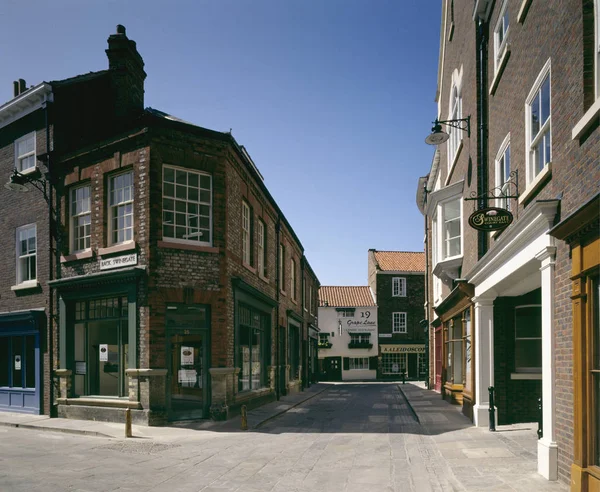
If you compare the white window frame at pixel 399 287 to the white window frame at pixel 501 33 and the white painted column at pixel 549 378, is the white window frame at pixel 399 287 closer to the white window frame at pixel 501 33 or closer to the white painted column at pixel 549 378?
the white window frame at pixel 501 33

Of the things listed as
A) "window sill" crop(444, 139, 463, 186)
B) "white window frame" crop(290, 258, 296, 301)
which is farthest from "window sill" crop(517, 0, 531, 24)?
"white window frame" crop(290, 258, 296, 301)

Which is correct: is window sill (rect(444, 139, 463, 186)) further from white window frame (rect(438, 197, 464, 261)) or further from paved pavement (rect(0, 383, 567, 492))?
paved pavement (rect(0, 383, 567, 492))

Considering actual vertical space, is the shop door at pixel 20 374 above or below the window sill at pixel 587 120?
below

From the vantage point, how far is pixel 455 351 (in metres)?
21.8

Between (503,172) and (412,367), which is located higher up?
(503,172)

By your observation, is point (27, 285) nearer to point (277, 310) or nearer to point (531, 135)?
point (277, 310)

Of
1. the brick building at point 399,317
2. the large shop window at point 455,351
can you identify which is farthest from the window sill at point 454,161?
the brick building at point 399,317

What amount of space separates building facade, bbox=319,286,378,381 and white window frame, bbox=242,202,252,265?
3236cm

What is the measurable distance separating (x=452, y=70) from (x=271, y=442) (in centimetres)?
1455

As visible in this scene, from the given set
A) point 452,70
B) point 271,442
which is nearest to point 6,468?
point 271,442

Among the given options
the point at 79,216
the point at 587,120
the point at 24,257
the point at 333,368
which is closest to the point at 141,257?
the point at 79,216

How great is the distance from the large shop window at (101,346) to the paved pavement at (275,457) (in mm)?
1172

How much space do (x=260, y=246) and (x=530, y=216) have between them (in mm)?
14296

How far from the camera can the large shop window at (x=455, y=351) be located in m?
Result: 20.7
